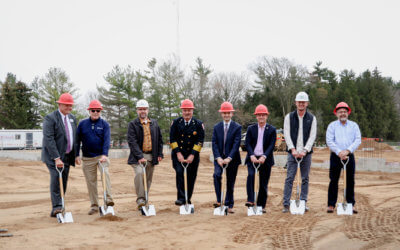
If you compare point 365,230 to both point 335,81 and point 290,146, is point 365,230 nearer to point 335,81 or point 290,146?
point 290,146

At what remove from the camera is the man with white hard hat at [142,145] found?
24.3 feet

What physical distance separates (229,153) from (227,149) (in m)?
0.09

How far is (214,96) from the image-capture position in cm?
4838

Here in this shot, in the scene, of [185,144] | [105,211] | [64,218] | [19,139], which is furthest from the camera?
[19,139]

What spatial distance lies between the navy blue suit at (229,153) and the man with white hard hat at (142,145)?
4.02 ft

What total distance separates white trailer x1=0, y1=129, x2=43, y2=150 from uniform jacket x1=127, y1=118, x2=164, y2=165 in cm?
3377

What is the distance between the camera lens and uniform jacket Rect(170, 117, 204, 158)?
7676mm

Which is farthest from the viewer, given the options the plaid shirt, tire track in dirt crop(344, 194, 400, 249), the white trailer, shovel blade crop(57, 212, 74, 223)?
the white trailer

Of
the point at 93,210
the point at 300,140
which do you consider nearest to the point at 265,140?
the point at 300,140

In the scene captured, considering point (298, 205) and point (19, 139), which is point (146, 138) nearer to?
point (298, 205)

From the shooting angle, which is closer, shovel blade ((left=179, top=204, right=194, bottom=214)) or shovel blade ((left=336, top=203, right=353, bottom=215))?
shovel blade ((left=336, top=203, right=353, bottom=215))

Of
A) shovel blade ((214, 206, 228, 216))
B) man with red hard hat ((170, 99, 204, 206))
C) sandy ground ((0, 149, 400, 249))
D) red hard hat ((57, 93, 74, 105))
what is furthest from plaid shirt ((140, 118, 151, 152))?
shovel blade ((214, 206, 228, 216))

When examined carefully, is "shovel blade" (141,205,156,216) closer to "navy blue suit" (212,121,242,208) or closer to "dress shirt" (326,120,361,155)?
"navy blue suit" (212,121,242,208)

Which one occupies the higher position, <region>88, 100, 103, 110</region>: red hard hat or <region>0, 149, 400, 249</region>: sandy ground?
<region>88, 100, 103, 110</region>: red hard hat
